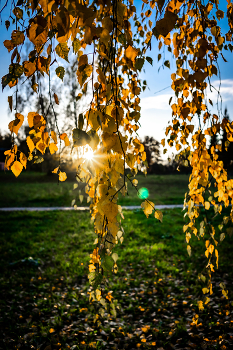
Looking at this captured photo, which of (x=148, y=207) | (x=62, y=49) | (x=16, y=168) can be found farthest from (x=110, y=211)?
(x=62, y=49)

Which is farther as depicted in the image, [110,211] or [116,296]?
[116,296]

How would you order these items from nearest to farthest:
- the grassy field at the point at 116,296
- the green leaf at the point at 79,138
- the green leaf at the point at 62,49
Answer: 1. the green leaf at the point at 79,138
2. the green leaf at the point at 62,49
3. the grassy field at the point at 116,296

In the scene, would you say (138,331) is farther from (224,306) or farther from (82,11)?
(82,11)

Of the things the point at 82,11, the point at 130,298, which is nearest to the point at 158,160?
the point at 130,298

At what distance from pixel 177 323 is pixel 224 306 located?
652 mm

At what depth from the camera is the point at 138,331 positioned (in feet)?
7.97

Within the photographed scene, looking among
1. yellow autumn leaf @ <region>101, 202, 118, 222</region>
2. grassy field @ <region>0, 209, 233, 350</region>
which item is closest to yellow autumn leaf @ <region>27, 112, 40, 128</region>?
yellow autumn leaf @ <region>101, 202, 118, 222</region>

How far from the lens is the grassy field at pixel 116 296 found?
230cm

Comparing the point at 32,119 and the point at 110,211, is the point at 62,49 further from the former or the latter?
the point at 110,211

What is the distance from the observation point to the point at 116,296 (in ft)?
10.1

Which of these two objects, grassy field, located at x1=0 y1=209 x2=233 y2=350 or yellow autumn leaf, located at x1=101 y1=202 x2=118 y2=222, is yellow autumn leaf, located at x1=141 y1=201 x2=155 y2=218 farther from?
grassy field, located at x1=0 y1=209 x2=233 y2=350

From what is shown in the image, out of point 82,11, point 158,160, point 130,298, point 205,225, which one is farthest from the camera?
point 158,160

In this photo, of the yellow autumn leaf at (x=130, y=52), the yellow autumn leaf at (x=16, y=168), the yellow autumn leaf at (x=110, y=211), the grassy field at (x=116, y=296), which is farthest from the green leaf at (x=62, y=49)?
the grassy field at (x=116, y=296)

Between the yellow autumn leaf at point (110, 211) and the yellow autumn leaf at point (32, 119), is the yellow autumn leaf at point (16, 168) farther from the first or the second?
the yellow autumn leaf at point (110, 211)
